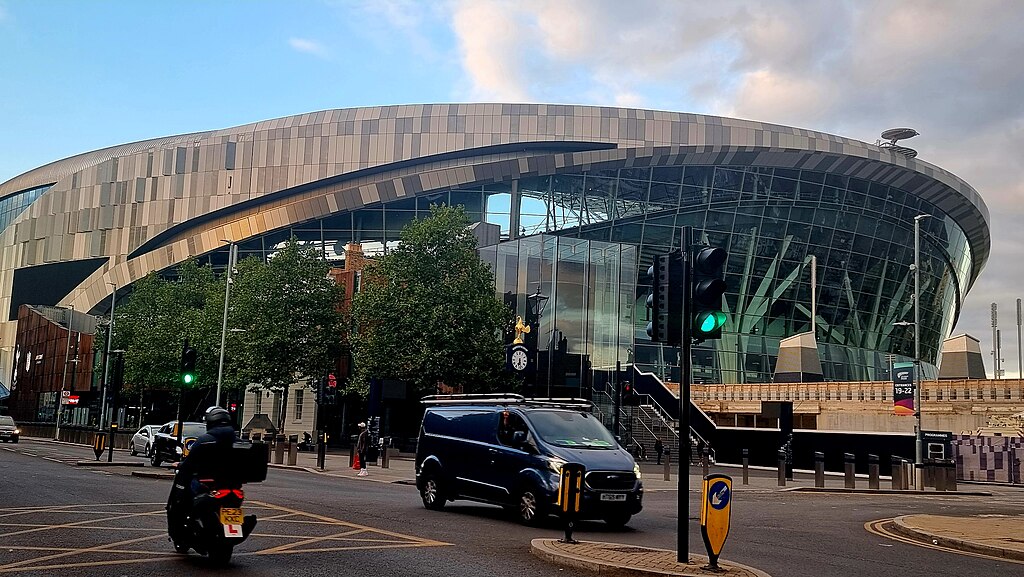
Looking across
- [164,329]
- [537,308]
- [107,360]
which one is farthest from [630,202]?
[107,360]

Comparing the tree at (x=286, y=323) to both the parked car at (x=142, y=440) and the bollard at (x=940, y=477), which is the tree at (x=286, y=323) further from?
the bollard at (x=940, y=477)

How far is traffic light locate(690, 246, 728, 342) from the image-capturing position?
10672mm

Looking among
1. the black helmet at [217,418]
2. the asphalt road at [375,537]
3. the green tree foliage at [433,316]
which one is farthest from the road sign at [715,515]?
the green tree foliage at [433,316]

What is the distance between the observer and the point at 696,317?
1072 cm

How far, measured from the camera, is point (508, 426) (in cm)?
1653

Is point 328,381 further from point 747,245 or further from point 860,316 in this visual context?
point 860,316

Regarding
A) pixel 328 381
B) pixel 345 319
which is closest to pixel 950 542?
pixel 328 381

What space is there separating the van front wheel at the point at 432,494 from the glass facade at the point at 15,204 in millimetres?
113108

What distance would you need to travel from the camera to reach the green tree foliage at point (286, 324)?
174 feet

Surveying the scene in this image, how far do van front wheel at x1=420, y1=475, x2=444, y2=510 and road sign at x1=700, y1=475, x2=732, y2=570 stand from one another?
8.11m

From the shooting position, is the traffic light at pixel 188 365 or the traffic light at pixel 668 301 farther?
the traffic light at pixel 188 365

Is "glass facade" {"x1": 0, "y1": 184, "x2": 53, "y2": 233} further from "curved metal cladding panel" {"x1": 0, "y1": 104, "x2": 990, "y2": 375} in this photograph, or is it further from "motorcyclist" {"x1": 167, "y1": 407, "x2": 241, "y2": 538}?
"motorcyclist" {"x1": 167, "y1": 407, "x2": 241, "y2": 538}

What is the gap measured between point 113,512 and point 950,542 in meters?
13.0

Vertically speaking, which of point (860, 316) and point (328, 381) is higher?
point (860, 316)
